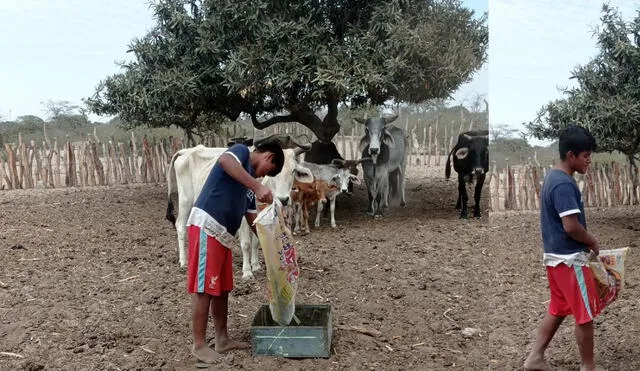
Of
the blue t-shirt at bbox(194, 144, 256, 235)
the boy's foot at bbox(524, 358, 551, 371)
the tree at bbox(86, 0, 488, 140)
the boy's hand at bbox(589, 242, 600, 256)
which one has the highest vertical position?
the tree at bbox(86, 0, 488, 140)

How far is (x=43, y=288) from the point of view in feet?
12.1

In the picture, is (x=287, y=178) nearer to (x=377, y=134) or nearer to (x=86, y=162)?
(x=377, y=134)

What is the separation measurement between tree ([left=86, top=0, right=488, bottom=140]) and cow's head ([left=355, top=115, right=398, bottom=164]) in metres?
0.28

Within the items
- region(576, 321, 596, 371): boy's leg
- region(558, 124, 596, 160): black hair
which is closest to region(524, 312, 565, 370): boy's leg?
region(576, 321, 596, 371): boy's leg

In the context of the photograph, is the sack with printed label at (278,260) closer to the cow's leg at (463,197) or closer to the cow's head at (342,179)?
the cow's leg at (463,197)

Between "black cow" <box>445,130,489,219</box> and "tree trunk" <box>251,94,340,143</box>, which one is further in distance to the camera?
"tree trunk" <box>251,94,340,143</box>

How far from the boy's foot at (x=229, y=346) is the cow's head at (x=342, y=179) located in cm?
257

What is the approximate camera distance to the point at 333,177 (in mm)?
5234

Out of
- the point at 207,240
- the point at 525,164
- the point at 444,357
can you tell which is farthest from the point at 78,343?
the point at 525,164

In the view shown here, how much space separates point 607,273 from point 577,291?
0.16 meters

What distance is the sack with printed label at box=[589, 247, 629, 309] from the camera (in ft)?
7.29

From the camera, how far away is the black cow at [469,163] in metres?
3.84

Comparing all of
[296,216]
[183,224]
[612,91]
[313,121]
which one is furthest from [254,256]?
[612,91]

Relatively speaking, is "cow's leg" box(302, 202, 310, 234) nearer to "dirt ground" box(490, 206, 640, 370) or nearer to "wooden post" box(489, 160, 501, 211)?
"dirt ground" box(490, 206, 640, 370)
